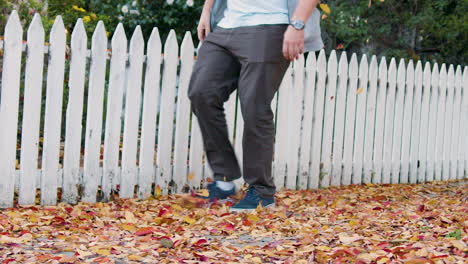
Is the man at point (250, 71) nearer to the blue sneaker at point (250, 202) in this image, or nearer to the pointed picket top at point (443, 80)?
the blue sneaker at point (250, 202)

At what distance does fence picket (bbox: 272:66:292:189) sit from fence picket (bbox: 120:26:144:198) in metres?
1.21

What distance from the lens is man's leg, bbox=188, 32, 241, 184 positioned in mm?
3496

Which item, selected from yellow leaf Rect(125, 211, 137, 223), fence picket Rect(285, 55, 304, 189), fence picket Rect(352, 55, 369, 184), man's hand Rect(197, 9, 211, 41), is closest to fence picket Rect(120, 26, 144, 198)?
man's hand Rect(197, 9, 211, 41)

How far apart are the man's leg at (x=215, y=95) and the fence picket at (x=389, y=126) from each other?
2.33 meters

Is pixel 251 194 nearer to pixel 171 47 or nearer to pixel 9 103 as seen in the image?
pixel 171 47

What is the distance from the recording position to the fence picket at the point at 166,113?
4.17 meters

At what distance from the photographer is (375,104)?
550 cm

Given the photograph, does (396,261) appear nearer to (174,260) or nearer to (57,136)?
(174,260)

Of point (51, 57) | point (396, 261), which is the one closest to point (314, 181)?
point (51, 57)

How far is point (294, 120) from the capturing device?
191 inches

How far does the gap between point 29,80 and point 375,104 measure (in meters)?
3.09

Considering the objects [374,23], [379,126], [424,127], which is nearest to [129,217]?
[379,126]

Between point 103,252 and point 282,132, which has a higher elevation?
point 282,132

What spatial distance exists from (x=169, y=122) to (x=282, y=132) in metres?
1.01
